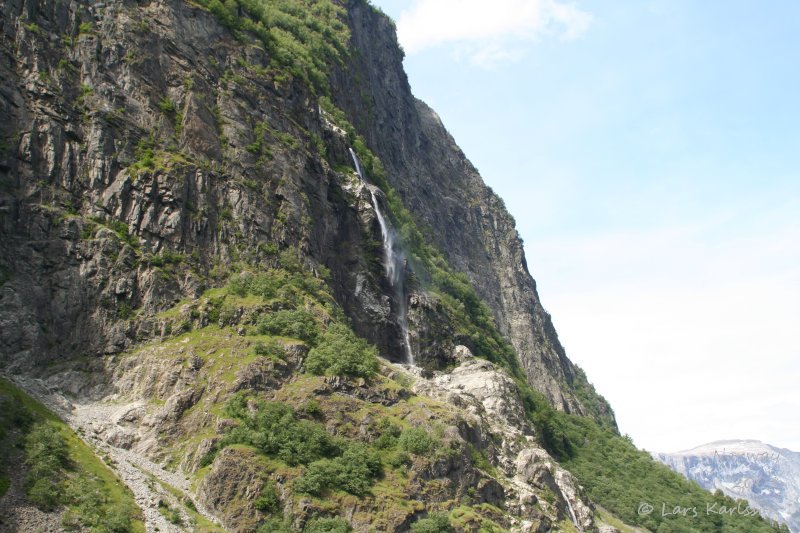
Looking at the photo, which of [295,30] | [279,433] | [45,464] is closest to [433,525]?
[279,433]

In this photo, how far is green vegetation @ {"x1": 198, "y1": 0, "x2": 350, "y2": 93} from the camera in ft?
287

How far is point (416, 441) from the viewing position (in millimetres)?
49969

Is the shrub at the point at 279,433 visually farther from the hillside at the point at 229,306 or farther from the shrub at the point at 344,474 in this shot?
the shrub at the point at 344,474

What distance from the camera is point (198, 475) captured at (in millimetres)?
44625

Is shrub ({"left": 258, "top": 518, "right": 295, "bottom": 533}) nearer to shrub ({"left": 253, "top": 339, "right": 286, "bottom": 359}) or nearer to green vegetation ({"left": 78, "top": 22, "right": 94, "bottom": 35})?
shrub ({"left": 253, "top": 339, "right": 286, "bottom": 359})

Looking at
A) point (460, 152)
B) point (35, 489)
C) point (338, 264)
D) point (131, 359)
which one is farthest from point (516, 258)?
point (35, 489)

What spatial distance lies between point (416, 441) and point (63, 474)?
23499 mm

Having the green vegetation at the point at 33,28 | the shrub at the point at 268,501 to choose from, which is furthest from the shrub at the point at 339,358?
the green vegetation at the point at 33,28

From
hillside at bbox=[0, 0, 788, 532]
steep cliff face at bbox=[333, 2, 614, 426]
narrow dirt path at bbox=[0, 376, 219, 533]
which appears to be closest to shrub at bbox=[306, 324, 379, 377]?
hillside at bbox=[0, 0, 788, 532]

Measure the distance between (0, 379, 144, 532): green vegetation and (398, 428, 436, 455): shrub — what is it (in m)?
19.0

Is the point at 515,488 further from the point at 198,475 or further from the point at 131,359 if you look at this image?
the point at 131,359

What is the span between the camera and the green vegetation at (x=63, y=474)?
37.1 metres

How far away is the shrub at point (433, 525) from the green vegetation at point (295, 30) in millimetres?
62125

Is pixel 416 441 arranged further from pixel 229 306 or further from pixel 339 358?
pixel 229 306
